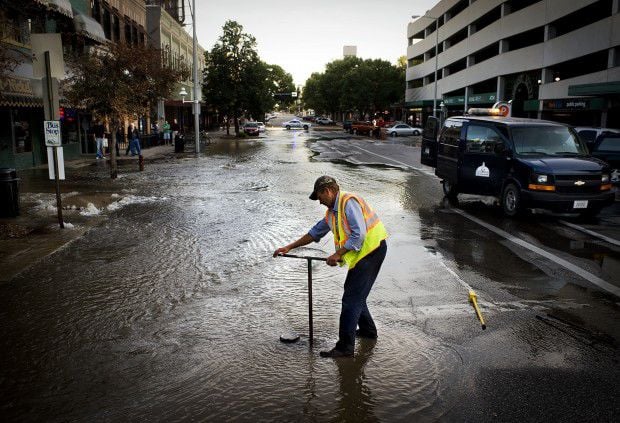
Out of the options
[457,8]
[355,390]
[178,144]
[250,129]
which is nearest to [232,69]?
[250,129]

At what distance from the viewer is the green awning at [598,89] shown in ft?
97.2

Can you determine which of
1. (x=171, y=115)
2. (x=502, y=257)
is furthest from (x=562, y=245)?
(x=171, y=115)

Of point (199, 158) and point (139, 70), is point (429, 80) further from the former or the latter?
Answer: point (139, 70)

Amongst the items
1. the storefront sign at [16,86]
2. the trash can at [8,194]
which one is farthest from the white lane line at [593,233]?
the storefront sign at [16,86]

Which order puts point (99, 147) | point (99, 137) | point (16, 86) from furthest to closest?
1. point (99, 137)
2. point (99, 147)
3. point (16, 86)

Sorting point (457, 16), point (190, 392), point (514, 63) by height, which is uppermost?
point (457, 16)

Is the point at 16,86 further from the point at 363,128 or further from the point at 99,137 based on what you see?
the point at 363,128

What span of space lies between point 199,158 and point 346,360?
25539 millimetres

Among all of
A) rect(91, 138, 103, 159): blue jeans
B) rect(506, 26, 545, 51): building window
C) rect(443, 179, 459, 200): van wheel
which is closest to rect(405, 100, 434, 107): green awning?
rect(506, 26, 545, 51): building window

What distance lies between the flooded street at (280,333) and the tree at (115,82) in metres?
8.48

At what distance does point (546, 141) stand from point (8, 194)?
38.7 feet

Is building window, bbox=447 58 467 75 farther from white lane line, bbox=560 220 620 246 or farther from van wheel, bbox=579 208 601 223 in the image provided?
white lane line, bbox=560 220 620 246

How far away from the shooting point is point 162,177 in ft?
66.6

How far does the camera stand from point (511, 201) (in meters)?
12.1
